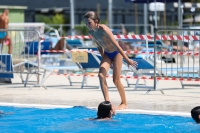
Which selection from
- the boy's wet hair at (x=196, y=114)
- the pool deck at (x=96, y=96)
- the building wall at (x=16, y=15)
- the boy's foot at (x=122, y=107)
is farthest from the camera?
the building wall at (x=16, y=15)

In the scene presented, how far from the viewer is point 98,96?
38.4 feet

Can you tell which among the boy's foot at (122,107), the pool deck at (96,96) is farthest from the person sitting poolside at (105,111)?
the pool deck at (96,96)

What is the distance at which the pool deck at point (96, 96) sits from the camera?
1023cm

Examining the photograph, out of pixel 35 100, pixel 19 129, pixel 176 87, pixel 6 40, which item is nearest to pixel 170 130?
pixel 19 129

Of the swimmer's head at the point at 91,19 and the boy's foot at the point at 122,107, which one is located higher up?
the swimmer's head at the point at 91,19

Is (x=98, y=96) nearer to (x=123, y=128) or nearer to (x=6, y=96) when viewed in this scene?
(x=6, y=96)

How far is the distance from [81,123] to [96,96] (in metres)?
3.31

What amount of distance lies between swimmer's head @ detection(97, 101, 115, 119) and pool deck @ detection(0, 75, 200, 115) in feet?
4.32

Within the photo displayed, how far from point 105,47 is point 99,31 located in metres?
0.29

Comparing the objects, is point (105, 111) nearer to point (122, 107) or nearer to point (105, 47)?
point (122, 107)

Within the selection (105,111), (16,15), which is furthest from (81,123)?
(16,15)

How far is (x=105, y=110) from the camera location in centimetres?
836

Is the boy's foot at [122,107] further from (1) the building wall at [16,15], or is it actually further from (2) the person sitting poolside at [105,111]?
(1) the building wall at [16,15]

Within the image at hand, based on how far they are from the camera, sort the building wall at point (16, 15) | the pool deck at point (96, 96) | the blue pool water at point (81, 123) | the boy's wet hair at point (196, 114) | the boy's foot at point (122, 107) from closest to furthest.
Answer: the blue pool water at point (81, 123), the boy's wet hair at point (196, 114), the boy's foot at point (122, 107), the pool deck at point (96, 96), the building wall at point (16, 15)
